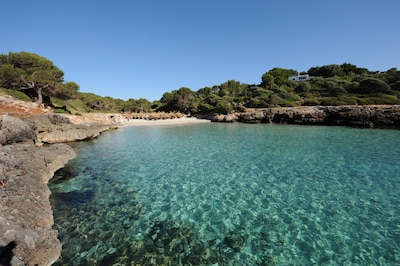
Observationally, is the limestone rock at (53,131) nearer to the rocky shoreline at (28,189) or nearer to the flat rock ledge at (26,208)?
the rocky shoreline at (28,189)

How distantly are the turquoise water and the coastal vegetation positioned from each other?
3129 centimetres

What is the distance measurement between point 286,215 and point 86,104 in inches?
2402

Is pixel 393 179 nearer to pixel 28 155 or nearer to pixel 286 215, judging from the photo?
pixel 286 215

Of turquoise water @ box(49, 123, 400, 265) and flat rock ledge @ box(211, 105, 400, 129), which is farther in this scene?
flat rock ledge @ box(211, 105, 400, 129)

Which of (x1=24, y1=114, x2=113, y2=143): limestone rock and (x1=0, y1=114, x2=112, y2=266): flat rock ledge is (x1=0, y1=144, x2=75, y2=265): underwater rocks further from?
(x1=24, y1=114, x2=113, y2=143): limestone rock

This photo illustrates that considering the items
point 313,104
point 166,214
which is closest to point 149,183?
point 166,214

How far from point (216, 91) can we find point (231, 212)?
70581 mm

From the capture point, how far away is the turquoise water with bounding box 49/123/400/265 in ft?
14.1

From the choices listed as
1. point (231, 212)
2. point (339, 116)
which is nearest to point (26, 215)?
point (231, 212)

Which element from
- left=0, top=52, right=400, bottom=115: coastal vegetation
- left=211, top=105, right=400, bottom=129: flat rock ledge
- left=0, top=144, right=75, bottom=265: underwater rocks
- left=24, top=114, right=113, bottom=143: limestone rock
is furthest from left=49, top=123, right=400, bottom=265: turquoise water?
left=0, top=52, right=400, bottom=115: coastal vegetation

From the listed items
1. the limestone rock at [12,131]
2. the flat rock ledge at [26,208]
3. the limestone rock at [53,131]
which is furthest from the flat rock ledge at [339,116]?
the limestone rock at [12,131]

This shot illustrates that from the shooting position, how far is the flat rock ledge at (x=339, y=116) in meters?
26.4

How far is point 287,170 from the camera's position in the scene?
9.79 meters

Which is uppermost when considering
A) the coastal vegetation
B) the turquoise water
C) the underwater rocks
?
the coastal vegetation
